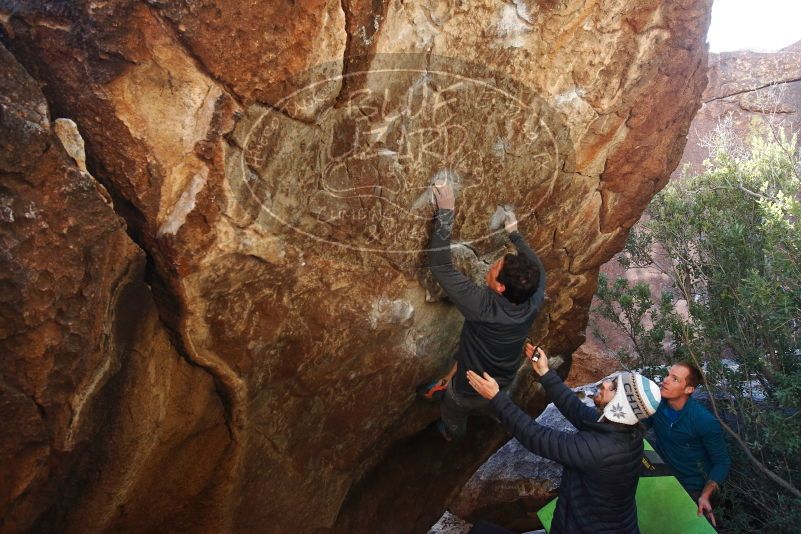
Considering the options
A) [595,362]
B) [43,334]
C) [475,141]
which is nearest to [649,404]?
[475,141]

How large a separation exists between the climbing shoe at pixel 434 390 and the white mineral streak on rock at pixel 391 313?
1.70 ft

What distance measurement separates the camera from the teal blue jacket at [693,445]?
385cm

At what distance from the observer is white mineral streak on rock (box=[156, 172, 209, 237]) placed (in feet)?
8.53

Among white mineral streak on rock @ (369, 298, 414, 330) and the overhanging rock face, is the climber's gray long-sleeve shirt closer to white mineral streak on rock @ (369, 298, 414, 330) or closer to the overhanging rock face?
the overhanging rock face

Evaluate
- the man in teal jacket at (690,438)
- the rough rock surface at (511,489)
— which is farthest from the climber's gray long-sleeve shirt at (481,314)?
the rough rock surface at (511,489)

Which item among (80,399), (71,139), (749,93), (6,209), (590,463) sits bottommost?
(80,399)

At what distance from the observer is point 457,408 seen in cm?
390

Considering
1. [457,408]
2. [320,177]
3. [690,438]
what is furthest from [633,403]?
[320,177]

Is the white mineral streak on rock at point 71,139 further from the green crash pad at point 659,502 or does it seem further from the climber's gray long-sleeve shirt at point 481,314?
the green crash pad at point 659,502

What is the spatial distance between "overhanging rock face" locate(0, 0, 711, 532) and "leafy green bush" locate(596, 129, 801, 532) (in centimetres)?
119

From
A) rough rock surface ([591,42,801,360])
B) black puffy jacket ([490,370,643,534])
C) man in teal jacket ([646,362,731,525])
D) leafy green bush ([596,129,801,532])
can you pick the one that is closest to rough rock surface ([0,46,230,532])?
black puffy jacket ([490,370,643,534])

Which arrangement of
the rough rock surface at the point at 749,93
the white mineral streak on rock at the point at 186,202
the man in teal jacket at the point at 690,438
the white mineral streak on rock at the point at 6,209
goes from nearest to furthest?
the white mineral streak on rock at the point at 6,209, the white mineral streak on rock at the point at 186,202, the man in teal jacket at the point at 690,438, the rough rock surface at the point at 749,93

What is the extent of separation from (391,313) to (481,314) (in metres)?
0.60

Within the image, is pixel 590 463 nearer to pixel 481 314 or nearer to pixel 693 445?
pixel 481 314
